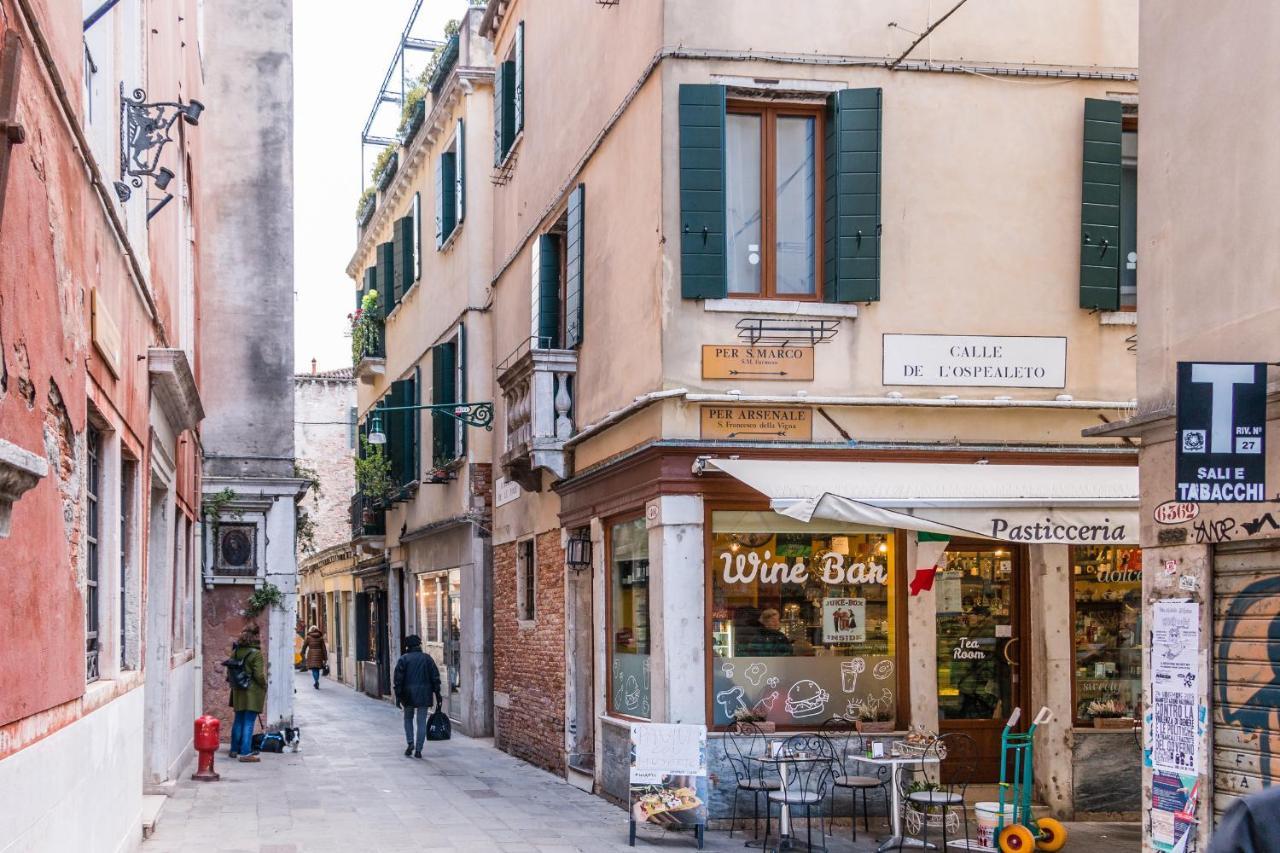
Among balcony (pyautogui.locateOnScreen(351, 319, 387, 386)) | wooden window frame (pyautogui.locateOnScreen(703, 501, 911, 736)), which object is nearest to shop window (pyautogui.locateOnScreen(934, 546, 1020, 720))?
wooden window frame (pyautogui.locateOnScreen(703, 501, 911, 736))

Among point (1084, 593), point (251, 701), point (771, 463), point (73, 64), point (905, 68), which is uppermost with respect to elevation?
point (905, 68)

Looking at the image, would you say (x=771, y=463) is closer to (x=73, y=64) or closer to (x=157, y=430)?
(x=157, y=430)

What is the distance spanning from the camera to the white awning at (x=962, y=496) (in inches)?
417

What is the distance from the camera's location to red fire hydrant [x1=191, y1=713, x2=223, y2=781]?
52.5 feet

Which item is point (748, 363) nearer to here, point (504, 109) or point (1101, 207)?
point (1101, 207)

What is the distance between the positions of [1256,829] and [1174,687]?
6.02 metres

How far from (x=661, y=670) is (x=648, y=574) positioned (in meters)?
1.12

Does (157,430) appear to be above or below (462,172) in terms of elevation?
below

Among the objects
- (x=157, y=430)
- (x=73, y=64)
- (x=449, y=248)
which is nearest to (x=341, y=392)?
(x=449, y=248)

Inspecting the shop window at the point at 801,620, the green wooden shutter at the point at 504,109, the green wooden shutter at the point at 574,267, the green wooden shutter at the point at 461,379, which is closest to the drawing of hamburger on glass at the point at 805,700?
the shop window at the point at 801,620

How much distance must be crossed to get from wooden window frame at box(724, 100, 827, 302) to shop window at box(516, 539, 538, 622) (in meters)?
7.02

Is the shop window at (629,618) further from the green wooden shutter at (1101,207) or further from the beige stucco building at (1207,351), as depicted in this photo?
the beige stucco building at (1207,351)

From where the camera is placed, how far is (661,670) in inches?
477

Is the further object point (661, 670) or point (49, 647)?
point (661, 670)
